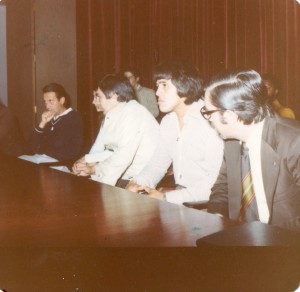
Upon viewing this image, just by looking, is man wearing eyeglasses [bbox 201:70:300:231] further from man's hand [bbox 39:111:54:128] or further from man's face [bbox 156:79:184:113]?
man's hand [bbox 39:111:54:128]

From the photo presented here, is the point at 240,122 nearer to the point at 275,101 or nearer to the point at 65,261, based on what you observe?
the point at 65,261

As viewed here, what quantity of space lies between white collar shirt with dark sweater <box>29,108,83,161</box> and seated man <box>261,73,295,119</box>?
4.32ft

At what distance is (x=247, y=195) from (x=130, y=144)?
105 centimetres

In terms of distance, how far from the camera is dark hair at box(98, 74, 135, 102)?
2.70m

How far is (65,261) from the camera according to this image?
1.09 meters

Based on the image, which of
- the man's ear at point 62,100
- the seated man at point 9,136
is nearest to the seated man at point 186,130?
the seated man at point 9,136

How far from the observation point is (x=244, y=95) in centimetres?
164

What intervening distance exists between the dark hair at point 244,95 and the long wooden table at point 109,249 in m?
0.46

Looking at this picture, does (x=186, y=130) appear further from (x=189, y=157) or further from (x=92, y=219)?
(x=92, y=219)

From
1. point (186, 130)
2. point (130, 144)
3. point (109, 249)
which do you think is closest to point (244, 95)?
point (186, 130)

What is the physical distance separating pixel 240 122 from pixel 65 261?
0.85m

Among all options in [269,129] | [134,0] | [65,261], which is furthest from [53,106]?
[65,261]

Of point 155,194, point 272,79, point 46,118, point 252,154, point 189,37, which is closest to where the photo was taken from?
point 252,154

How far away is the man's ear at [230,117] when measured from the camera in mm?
1652
